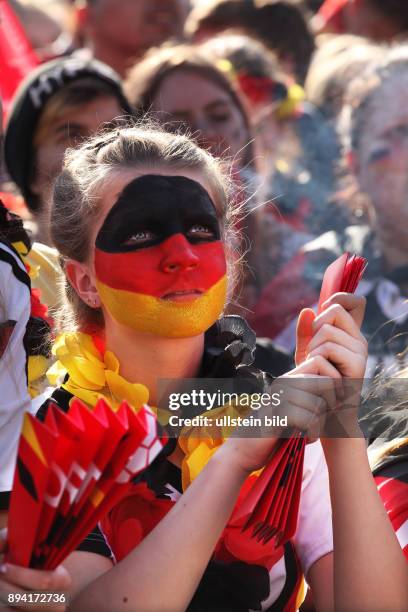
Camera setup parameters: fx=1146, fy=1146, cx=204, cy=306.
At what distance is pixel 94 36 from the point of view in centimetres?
507

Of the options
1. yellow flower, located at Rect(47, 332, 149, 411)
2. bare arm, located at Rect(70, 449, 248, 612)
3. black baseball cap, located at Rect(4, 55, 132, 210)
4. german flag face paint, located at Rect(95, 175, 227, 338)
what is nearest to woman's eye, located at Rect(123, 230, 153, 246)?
german flag face paint, located at Rect(95, 175, 227, 338)

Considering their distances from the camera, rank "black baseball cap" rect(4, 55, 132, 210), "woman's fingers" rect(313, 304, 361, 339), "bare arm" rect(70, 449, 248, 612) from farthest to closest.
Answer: "black baseball cap" rect(4, 55, 132, 210)
"woman's fingers" rect(313, 304, 361, 339)
"bare arm" rect(70, 449, 248, 612)

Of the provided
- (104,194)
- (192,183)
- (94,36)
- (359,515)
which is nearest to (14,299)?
(104,194)

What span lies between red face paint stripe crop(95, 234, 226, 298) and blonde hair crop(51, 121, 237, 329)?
0.12 m

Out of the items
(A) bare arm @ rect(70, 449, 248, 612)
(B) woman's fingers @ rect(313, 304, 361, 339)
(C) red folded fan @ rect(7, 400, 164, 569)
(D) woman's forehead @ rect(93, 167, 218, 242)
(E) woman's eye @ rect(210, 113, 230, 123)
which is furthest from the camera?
(E) woman's eye @ rect(210, 113, 230, 123)

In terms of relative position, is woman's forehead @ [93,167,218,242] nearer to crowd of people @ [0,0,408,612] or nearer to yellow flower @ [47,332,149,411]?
crowd of people @ [0,0,408,612]

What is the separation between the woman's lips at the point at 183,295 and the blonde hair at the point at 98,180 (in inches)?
8.2

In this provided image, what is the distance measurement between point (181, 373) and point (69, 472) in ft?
2.07

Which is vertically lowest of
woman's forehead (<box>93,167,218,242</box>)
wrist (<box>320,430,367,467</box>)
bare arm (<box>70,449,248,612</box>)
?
bare arm (<box>70,449,248,612</box>)

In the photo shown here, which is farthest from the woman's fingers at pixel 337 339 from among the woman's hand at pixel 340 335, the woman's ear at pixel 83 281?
the woman's ear at pixel 83 281

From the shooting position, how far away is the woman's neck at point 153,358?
212 centimetres

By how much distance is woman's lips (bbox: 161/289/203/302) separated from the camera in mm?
2076

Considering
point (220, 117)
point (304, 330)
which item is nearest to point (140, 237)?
point (304, 330)

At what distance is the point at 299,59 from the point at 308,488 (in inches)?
135
